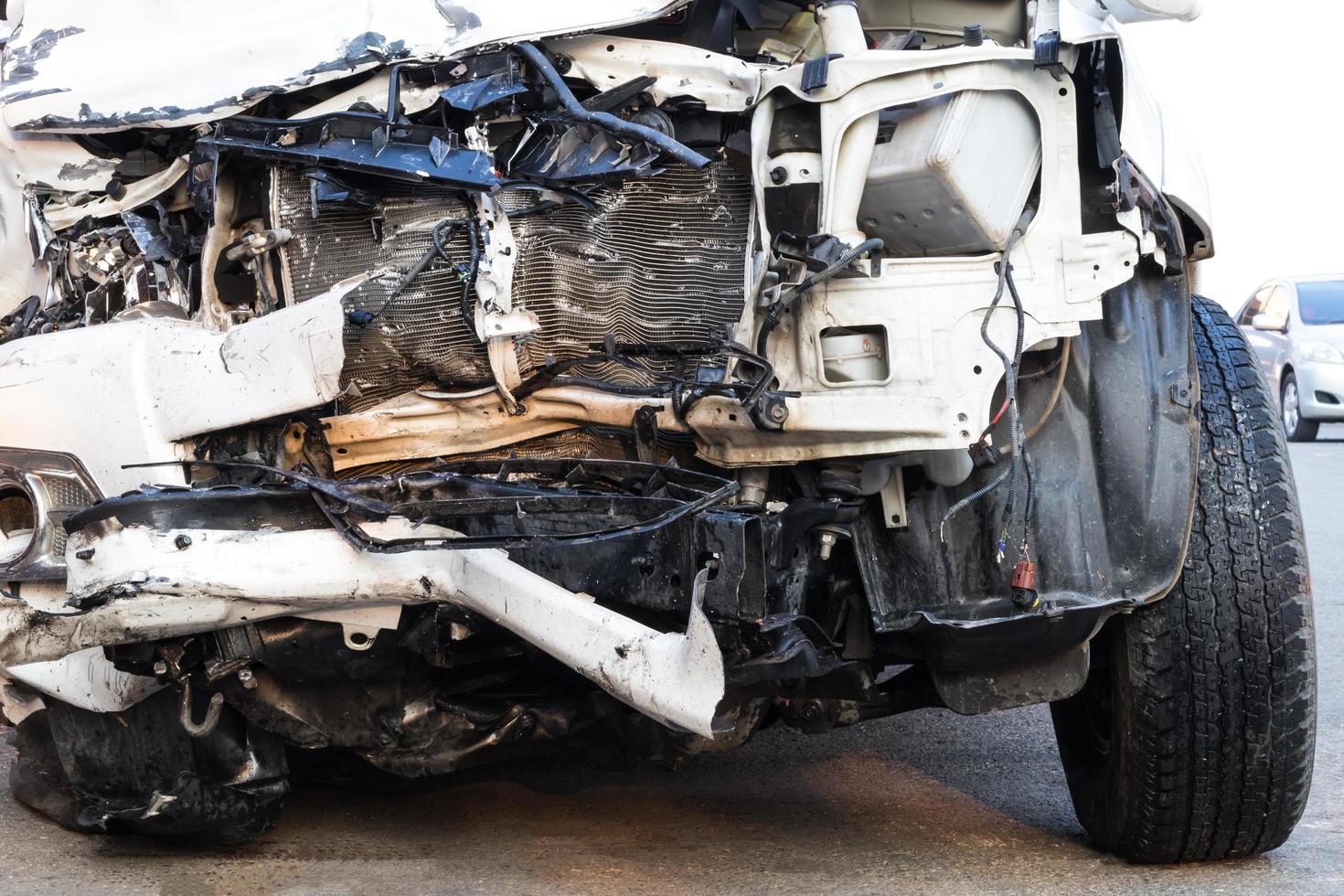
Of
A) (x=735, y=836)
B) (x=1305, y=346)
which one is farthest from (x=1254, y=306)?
(x=735, y=836)

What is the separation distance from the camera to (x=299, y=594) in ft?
9.57

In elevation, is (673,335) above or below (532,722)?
above

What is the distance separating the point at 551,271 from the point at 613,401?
0.30m

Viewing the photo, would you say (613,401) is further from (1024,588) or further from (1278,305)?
(1278,305)

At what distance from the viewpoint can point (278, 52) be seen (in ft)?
10.5

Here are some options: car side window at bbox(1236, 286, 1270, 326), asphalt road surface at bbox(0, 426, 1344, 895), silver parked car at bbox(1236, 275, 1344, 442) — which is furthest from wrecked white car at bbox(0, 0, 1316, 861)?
car side window at bbox(1236, 286, 1270, 326)

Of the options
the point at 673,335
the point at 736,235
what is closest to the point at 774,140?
the point at 736,235

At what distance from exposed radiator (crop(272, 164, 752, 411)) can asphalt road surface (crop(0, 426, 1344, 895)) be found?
1062 mm

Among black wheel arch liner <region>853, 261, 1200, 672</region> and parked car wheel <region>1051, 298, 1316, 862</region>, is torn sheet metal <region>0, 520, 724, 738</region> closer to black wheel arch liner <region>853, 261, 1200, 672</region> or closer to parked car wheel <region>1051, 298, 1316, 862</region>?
black wheel arch liner <region>853, 261, 1200, 672</region>

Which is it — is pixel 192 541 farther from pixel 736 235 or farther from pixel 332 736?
pixel 736 235

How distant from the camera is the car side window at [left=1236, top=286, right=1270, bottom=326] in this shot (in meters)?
13.2

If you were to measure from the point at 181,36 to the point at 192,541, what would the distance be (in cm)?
119

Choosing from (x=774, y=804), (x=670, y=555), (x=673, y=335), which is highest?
(x=673, y=335)

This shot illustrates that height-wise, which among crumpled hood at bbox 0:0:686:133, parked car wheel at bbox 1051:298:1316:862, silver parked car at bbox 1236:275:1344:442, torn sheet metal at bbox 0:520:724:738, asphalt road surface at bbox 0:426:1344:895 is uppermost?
crumpled hood at bbox 0:0:686:133
